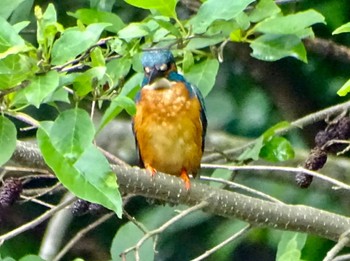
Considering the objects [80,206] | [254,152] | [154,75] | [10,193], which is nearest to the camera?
[10,193]

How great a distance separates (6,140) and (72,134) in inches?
6.5

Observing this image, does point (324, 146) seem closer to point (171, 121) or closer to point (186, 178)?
point (186, 178)

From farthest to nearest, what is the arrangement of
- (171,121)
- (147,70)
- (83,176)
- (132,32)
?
(171,121) < (147,70) < (132,32) < (83,176)

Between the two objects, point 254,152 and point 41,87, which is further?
point 254,152

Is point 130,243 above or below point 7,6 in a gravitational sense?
below

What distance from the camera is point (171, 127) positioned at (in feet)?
12.3

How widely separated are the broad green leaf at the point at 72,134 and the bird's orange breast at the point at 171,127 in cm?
145

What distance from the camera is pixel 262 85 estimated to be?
4859 millimetres

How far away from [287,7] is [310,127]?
759 mm

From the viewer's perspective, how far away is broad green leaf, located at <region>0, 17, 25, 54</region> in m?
2.24

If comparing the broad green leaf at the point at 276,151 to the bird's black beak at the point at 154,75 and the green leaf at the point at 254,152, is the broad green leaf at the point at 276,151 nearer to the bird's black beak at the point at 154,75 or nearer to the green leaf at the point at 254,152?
the green leaf at the point at 254,152

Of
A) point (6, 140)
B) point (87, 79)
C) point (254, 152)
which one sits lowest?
point (254, 152)

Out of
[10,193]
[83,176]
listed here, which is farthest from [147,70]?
[83,176]

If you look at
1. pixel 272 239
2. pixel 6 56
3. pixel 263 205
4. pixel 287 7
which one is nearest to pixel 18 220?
pixel 272 239
